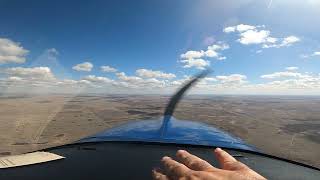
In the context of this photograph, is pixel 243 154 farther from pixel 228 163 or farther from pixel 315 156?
pixel 315 156

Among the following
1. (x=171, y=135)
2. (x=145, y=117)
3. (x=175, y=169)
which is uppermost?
(x=175, y=169)

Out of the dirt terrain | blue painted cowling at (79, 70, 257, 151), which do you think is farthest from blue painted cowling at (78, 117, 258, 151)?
the dirt terrain

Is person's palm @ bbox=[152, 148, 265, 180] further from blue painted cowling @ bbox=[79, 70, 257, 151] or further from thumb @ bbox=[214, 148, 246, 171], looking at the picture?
blue painted cowling @ bbox=[79, 70, 257, 151]

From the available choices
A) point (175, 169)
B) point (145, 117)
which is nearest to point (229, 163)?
point (175, 169)

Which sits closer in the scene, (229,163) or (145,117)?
(229,163)

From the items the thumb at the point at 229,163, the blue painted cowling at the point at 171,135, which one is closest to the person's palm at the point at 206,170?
the thumb at the point at 229,163

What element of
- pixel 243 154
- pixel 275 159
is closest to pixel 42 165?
pixel 243 154

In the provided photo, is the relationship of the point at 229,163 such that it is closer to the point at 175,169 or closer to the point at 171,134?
the point at 175,169

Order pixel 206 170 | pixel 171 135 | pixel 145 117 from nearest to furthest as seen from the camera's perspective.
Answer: pixel 206 170 < pixel 171 135 < pixel 145 117

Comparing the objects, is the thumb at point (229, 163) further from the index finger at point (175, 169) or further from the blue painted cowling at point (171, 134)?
the blue painted cowling at point (171, 134)
